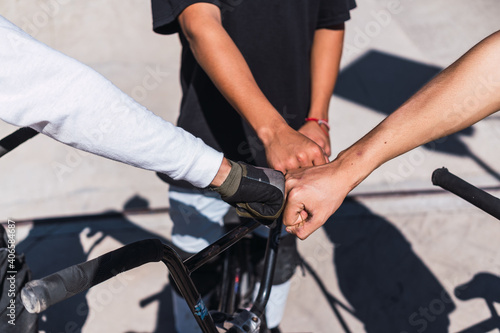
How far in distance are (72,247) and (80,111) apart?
1.89 meters

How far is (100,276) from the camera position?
0.88 meters

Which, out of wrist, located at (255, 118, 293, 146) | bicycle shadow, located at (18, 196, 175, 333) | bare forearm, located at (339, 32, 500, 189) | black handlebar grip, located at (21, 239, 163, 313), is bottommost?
bicycle shadow, located at (18, 196, 175, 333)

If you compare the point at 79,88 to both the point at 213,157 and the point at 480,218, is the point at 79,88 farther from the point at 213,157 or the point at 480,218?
the point at 480,218

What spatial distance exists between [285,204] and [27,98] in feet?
2.31

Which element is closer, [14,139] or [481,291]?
[14,139]

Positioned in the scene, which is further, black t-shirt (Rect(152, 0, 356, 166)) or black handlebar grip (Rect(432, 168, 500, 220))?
black t-shirt (Rect(152, 0, 356, 166))

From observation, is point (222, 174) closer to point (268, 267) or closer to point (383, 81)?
point (268, 267)

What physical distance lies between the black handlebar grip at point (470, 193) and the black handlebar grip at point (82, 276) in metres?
0.72

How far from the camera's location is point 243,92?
1391mm

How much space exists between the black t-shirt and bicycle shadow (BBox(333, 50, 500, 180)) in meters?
1.98

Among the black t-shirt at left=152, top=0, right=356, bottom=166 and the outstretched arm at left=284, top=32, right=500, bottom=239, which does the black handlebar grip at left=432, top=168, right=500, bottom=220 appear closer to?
the outstretched arm at left=284, top=32, right=500, bottom=239

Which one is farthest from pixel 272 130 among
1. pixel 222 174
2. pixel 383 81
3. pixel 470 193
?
A: pixel 383 81

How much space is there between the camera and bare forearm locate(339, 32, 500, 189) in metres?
1.18

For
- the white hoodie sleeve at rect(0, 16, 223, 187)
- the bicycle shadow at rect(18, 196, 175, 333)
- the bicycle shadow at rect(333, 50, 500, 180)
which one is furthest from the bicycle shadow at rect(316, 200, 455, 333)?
the white hoodie sleeve at rect(0, 16, 223, 187)
